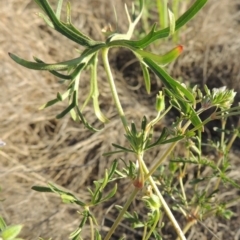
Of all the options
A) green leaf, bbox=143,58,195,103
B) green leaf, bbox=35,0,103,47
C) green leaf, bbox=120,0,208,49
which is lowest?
green leaf, bbox=143,58,195,103

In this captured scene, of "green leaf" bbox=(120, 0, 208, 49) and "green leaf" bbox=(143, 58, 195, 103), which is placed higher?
"green leaf" bbox=(120, 0, 208, 49)

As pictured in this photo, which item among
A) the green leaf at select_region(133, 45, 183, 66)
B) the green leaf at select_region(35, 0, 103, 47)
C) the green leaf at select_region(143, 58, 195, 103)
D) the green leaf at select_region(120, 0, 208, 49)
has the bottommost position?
the green leaf at select_region(143, 58, 195, 103)

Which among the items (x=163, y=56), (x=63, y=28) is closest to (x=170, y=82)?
(x=163, y=56)

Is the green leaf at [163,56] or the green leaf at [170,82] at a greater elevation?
the green leaf at [163,56]

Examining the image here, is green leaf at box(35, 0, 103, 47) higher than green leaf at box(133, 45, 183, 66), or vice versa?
green leaf at box(35, 0, 103, 47)

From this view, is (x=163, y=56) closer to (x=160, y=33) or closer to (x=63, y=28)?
(x=160, y=33)

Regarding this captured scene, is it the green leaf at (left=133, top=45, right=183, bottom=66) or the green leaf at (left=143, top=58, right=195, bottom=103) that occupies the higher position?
the green leaf at (left=133, top=45, right=183, bottom=66)

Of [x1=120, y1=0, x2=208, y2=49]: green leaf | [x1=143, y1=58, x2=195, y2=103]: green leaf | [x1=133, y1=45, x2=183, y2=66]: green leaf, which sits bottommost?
[x1=143, y1=58, x2=195, y2=103]: green leaf

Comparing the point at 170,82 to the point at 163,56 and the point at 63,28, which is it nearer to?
the point at 163,56

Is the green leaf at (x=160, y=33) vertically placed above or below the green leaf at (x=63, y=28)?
below

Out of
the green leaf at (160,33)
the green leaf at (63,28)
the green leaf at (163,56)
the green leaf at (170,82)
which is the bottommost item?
the green leaf at (170,82)

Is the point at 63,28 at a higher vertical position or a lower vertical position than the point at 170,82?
higher

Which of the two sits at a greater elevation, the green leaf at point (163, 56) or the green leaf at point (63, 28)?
the green leaf at point (63, 28)

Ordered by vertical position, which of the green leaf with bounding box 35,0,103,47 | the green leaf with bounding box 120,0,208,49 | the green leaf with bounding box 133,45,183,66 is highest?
the green leaf with bounding box 35,0,103,47
